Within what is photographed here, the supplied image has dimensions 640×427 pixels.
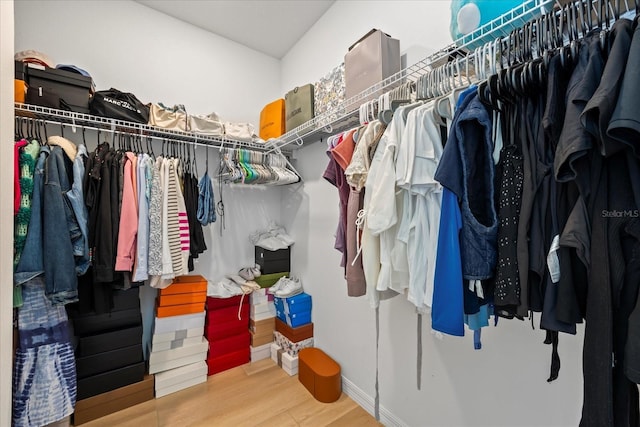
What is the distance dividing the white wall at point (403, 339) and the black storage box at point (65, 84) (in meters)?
1.53

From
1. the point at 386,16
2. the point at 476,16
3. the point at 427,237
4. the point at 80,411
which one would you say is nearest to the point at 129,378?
the point at 80,411

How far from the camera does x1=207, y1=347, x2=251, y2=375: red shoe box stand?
2.07 meters

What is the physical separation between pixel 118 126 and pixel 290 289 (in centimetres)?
174

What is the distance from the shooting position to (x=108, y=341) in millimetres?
1677

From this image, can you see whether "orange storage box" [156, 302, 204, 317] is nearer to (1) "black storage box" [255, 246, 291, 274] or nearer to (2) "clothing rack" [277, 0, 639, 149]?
(1) "black storage box" [255, 246, 291, 274]

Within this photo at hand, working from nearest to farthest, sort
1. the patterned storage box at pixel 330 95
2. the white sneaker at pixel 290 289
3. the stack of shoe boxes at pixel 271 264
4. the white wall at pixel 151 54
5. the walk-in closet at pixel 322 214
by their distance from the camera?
the walk-in closet at pixel 322 214 → the patterned storage box at pixel 330 95 → the white wall at pixel 151 54 → the white sneaker at pixel 290 289 → the stack of shoe boxes at pixel 271 264

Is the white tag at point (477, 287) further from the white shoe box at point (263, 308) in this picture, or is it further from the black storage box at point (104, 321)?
the black storage box at point (104, 321)

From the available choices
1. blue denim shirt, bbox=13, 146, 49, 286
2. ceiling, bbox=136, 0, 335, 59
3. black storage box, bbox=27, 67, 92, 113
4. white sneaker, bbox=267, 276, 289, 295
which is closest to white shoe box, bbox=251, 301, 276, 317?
white sneaker, bbox=267, 276, 289, 295

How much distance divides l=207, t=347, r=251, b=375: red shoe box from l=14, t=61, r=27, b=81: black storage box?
7.12ft

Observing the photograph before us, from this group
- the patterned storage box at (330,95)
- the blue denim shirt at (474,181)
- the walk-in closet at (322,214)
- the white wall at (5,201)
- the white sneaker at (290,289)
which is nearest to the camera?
the walk-in closet at (322,214)

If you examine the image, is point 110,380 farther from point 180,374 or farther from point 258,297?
point 258,297

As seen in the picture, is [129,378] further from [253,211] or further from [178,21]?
[178,21]

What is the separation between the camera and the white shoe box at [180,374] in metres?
1.83

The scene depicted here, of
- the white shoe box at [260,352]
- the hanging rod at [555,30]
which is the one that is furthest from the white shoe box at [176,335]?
the hanging rod at [555,30]
